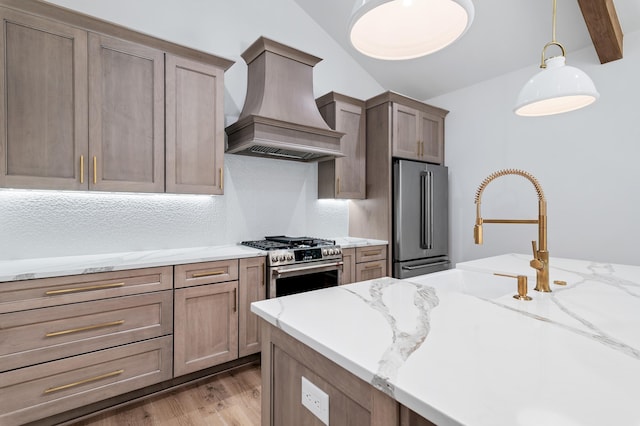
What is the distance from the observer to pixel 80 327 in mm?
1818

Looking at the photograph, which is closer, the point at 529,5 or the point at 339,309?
the point at 339,309

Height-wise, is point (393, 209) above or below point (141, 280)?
above

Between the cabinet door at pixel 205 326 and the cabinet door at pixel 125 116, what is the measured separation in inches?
32.8

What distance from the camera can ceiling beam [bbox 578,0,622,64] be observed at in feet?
7.77

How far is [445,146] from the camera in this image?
4.04 meters

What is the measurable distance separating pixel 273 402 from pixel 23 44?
2399 mm

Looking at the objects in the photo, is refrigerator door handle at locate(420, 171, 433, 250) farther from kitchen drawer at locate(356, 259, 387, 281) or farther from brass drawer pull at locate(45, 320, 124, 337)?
brass drawer pull at locate(45, 320, 124, 337)

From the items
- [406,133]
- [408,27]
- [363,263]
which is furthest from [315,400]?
[406,133]

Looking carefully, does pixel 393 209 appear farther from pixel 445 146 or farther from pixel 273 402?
pixel 273 402

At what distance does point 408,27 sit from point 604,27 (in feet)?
8.46

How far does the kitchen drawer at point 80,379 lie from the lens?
1.66 metres

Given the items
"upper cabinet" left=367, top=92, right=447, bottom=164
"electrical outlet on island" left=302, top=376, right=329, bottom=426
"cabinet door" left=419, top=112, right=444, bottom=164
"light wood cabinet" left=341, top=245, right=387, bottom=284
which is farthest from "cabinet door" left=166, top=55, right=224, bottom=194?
"cabinet door" left=419, top=112, right=444, bottom=164

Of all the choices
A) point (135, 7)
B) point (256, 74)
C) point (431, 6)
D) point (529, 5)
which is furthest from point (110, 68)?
point (529, 5)

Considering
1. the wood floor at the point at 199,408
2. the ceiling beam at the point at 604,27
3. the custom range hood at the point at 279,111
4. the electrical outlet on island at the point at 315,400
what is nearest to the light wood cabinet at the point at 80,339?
the wood floor at the point at 199,408
